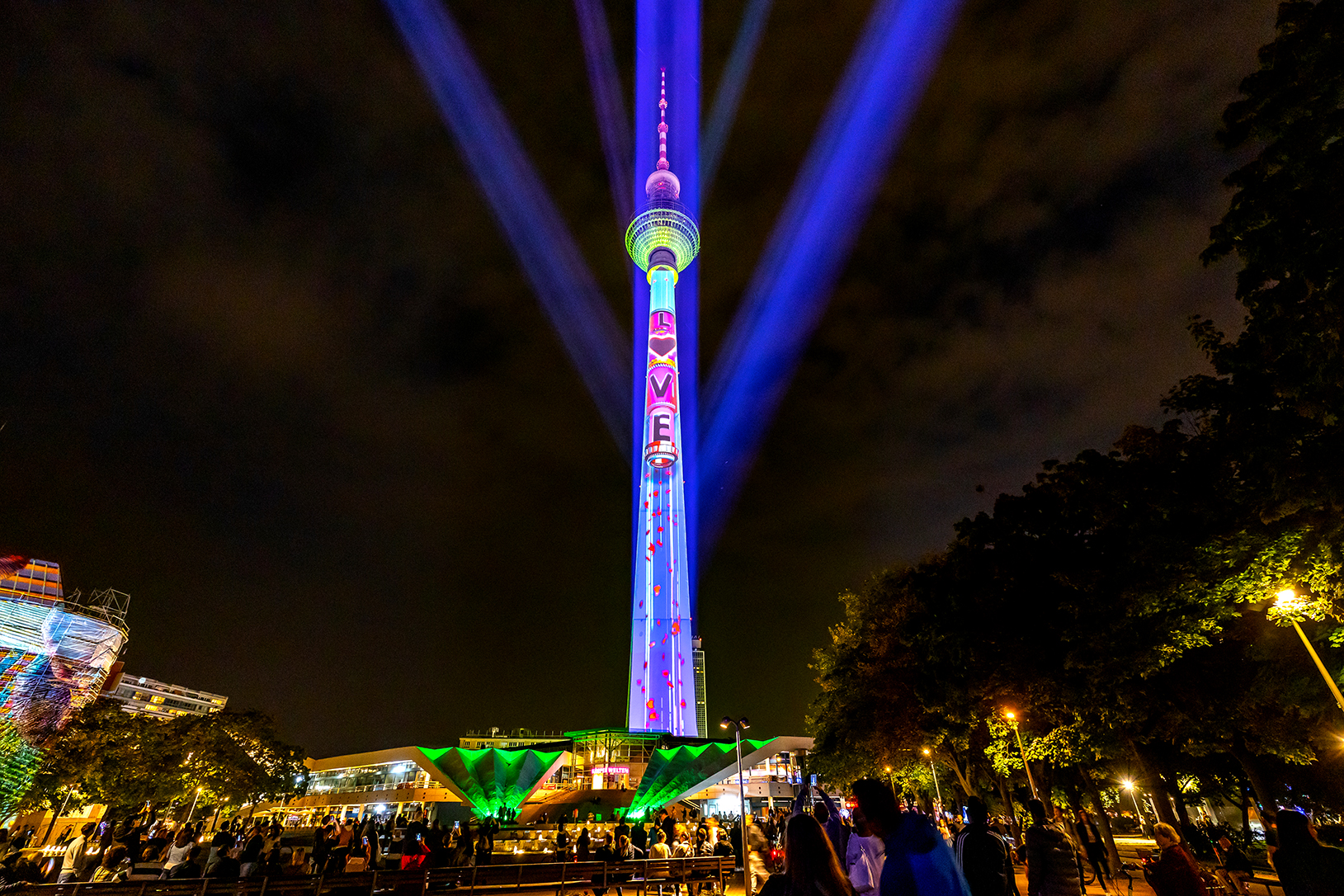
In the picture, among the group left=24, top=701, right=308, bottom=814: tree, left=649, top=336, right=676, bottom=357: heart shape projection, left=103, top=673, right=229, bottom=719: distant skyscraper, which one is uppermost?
left=649, top=336, right=676, bottom=357: heart shape projection

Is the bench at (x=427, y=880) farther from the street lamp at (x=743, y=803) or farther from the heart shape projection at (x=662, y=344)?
the heart shape projection at (x=662, y=344)

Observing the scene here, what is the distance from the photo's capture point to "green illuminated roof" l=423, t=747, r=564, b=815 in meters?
30.0

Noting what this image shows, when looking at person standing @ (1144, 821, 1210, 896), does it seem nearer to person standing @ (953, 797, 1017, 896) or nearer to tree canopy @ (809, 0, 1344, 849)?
person standing @ (953, 797, 1017, 896)

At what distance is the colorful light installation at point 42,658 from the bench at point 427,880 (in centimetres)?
2598

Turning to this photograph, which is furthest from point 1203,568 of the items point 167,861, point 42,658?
point 42,658

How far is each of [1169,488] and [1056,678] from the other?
21.5 ft

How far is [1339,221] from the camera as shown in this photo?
375 inches

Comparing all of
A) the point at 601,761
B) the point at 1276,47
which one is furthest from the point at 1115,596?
the point at 601,761

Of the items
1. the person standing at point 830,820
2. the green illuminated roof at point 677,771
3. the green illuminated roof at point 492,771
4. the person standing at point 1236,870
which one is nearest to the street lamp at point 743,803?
the person standing at point 830,820

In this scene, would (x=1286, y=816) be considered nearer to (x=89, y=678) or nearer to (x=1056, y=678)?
(x=1056, y=678)

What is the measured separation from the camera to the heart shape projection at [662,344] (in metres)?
78.3

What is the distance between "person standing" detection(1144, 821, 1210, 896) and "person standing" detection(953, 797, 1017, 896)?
1741 mm

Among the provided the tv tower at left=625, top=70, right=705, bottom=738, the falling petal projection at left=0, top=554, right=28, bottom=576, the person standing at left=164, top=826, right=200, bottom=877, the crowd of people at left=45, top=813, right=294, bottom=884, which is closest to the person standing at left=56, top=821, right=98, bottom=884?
the crowd of people at left=45, top=813, right=294, bottom=884

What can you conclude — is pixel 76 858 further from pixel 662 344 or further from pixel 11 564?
pixel 662 344
